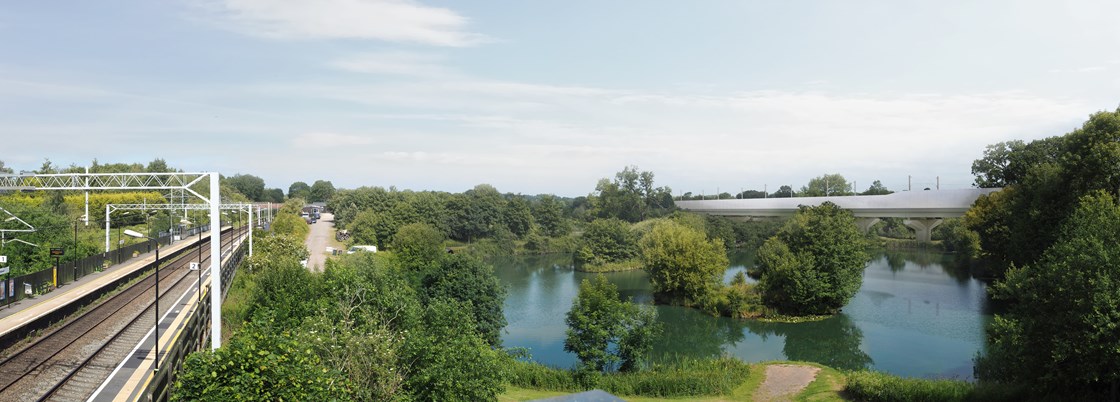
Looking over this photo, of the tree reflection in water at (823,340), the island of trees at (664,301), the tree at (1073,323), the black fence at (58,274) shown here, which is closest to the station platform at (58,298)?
the black fence at (58,274)

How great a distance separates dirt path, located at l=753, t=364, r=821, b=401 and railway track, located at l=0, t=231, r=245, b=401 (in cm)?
1905

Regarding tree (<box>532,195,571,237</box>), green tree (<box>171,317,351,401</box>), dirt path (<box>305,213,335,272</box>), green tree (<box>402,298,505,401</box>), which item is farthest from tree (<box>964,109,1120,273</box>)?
tree (<box>532,195,571,237</box>)

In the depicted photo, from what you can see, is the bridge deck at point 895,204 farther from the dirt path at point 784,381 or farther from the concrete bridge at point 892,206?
the dirt path at point 784,381

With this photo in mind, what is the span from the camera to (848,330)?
34.2 metres

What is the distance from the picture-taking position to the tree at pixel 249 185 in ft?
434

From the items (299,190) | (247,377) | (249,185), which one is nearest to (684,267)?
(247,377)

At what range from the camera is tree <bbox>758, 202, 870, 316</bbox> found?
36062 mm

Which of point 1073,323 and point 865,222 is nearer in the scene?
point 1073,323

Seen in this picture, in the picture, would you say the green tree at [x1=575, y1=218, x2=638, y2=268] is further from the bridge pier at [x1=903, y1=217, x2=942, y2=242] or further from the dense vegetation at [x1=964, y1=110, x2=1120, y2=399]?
the dense vegetation at [x1=964, y1=110, x2=1120, y2=399]

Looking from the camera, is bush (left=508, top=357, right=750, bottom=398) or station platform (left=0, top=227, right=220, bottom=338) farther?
bush (left=508, top=357, right=750, bottom=398)

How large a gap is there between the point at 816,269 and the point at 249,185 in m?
125

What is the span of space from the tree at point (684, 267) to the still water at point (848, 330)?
5.14 ft

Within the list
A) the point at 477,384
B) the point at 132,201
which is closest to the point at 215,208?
the point at 477,384

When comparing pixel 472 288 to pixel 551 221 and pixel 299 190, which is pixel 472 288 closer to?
pixel 551 221
